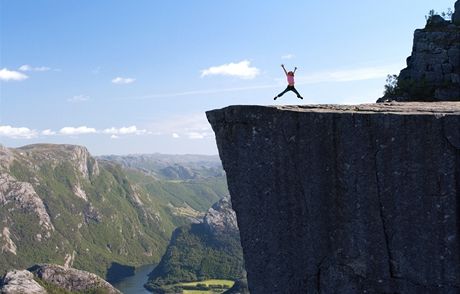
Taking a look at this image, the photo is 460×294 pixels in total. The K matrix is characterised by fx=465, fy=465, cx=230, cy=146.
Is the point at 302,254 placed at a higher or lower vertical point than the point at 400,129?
lower

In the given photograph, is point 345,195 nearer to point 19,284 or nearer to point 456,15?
point 456,15

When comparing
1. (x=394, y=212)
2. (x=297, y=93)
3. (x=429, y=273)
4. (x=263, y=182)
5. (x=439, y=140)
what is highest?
(x=297, y=93)

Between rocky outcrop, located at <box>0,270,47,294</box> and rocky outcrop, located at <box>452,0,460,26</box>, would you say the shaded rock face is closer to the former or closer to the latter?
rocky outcrop, located at <box>452,0,460,26</box>

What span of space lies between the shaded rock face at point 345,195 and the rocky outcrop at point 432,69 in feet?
64.3

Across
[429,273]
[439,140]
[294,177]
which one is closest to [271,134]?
[294,177]

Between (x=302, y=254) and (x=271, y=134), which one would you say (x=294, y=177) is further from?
(x=302, y=254)

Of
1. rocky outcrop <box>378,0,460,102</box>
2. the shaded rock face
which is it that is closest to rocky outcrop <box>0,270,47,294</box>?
rocky outcrop <box>378,0,460,102</box>

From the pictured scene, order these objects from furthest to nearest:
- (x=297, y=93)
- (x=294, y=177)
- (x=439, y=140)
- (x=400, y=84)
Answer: (x=400, y=84)
(x=297, y=93)
(x=294, y=177)
(x=439, y=140)

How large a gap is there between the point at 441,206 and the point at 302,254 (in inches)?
174

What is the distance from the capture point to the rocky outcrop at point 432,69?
32.9 meters

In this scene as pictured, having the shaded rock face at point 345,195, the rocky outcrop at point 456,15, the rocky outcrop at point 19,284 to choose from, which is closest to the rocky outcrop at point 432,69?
the rocky outcrop at point 456,15

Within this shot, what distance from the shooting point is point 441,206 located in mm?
Answer: 13000

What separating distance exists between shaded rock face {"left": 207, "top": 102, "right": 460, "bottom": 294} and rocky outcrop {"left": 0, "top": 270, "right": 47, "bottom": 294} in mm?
184144

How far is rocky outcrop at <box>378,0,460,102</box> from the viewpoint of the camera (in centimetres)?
3288
